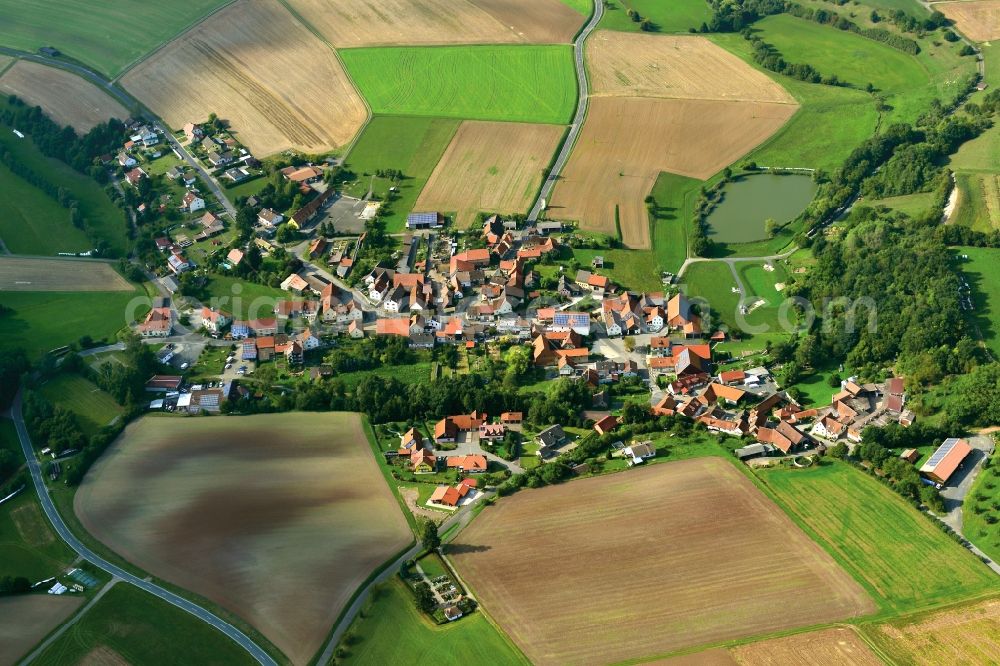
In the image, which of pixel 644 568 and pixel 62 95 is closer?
pixel 644 568

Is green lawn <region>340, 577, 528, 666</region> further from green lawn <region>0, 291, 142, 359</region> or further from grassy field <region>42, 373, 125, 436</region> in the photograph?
green lawn <region>0, 291, 142, 359</region>

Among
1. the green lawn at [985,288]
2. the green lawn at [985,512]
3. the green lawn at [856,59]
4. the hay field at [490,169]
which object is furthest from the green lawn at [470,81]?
the green lawn at [985,512]

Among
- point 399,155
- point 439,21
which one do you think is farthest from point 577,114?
point 439,21

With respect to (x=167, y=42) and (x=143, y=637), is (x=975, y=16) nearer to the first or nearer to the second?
(x=167, y=42)

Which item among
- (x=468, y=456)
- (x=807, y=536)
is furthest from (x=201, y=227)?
(x=807, y=536)

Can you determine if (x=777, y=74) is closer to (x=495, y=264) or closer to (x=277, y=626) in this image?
(x=495, y=264)

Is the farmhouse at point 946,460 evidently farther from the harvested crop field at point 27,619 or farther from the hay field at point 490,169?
the harvested crop field at point 27,619

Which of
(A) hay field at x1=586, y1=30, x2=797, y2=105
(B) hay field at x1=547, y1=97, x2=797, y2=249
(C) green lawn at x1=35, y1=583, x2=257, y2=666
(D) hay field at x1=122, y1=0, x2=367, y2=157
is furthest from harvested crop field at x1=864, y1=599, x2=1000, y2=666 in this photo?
(D) hay field at x1=122, y1=0, x2=367, y2=157
